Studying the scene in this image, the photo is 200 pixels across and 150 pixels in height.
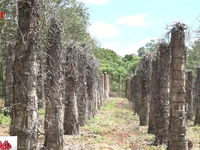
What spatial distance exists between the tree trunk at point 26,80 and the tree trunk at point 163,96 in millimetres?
6089

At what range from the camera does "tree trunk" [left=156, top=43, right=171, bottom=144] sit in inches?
404

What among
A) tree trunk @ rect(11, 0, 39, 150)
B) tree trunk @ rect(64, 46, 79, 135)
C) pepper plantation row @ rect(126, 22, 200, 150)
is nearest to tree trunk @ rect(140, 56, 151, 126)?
pepper plantation row @ rect(126, 22, 200, 150)

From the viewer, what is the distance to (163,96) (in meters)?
10.6

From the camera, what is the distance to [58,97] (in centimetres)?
841

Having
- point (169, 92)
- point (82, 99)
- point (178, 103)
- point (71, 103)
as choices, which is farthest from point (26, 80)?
point (82, 99)

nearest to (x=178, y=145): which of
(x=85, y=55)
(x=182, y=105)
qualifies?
(x=182, y=105)

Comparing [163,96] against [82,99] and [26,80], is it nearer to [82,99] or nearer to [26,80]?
[82,99]

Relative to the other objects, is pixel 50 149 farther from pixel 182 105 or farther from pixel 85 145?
pixel 182 105

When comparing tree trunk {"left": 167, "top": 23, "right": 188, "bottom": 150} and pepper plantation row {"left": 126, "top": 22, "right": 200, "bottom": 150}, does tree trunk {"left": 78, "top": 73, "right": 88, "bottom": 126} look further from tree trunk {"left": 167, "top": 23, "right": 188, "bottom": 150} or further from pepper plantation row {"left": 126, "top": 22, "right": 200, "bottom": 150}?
tree trunk {"left": 167, "top": 23, "right": 188, "bottom": 150}

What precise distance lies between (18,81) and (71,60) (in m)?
5.79

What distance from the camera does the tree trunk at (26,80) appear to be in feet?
15.9

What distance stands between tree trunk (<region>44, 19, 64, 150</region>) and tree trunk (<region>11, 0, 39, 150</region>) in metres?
2.83

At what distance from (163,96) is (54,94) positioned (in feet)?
14.2

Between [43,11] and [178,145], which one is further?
[178,145]
